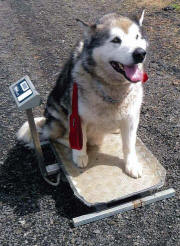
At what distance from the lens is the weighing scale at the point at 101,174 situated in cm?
293

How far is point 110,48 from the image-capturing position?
2754mm

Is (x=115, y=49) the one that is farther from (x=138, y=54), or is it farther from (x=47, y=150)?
(x=47, y=150)

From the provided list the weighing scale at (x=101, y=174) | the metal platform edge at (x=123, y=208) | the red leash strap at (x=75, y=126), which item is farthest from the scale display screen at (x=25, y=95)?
the metal platform edge at (x=123, y=208)

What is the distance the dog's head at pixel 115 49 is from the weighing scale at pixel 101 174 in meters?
0.62

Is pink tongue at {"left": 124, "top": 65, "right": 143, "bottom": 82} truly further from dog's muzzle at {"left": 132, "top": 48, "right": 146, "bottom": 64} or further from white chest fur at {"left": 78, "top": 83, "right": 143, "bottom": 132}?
white chest fur at {"left": 78, "top": 83, "right": 143, "bottom": 132}

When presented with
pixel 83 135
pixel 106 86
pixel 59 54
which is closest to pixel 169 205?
pixel 83 135

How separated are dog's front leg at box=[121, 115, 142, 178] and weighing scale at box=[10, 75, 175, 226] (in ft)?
0.23

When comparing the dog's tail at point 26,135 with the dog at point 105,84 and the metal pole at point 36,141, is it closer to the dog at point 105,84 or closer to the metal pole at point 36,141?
the dog at point 105,84

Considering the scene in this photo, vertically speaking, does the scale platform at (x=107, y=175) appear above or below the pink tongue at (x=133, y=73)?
below

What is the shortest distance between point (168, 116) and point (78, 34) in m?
3.09

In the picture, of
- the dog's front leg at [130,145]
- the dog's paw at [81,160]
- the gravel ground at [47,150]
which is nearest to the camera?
the gravel ground at [47,150]

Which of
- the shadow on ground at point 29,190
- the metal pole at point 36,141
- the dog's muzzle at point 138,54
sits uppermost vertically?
the dog's muzzle at point 138,54

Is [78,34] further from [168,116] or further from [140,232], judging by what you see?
[140,232]

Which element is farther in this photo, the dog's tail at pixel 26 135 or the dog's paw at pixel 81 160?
the dog's tail at pixel 26 135
